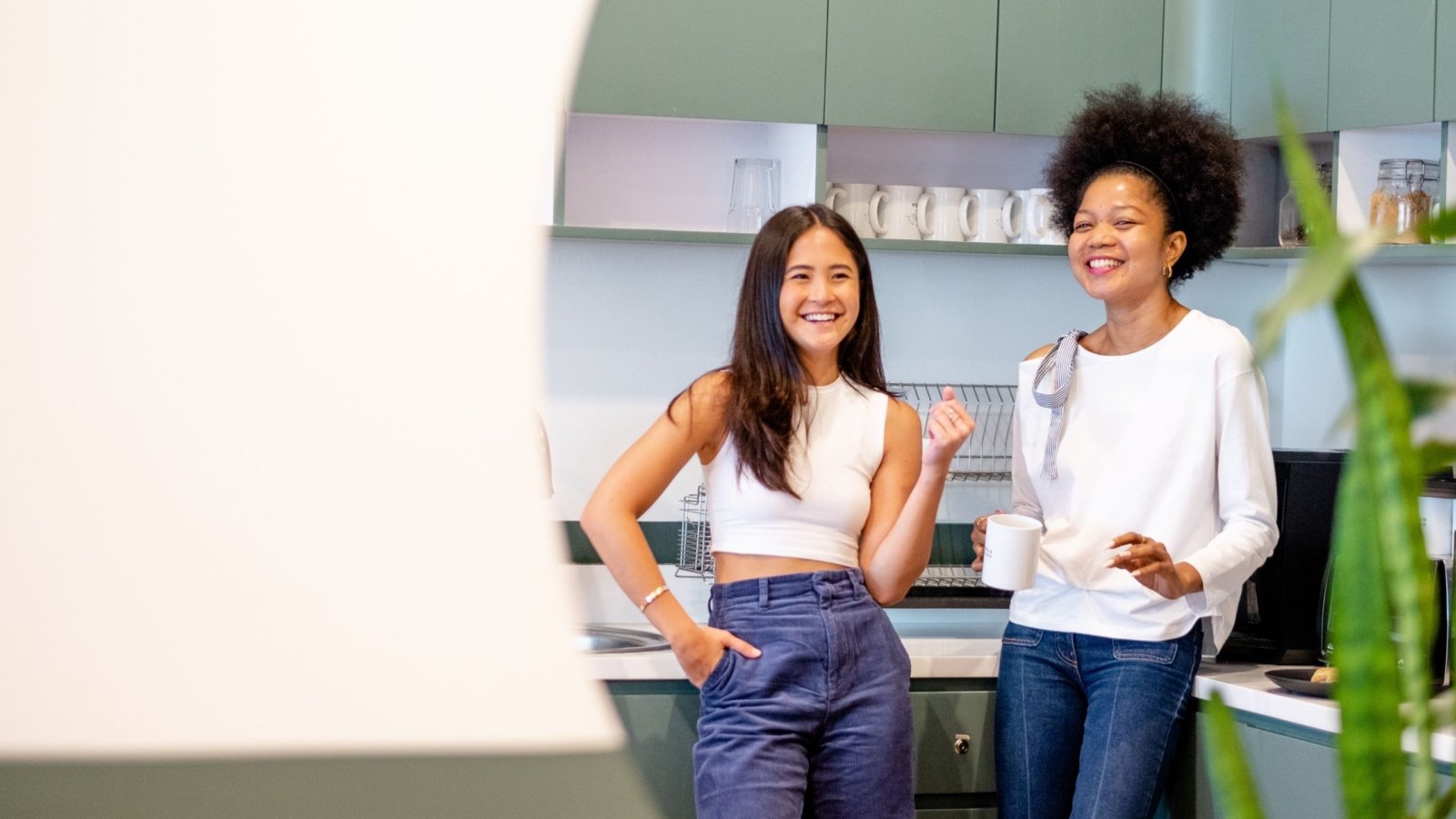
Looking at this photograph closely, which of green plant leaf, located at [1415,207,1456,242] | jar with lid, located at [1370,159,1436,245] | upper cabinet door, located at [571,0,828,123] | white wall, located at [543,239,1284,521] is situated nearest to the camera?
green plant leaf, located at [1415,207,1456,242]

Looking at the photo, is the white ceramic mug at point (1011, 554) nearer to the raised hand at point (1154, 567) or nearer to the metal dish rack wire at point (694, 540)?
the raised hand at point (1154, 567)

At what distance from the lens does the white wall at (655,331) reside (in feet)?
8.91

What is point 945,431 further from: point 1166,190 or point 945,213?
point 945,213

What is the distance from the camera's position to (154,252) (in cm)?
283

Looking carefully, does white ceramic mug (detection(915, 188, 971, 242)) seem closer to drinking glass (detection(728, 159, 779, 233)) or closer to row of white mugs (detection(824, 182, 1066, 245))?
row of white mugs (detection(824, 182, 1066, 245))

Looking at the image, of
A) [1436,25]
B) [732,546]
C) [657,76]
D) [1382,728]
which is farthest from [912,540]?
[1382,728]

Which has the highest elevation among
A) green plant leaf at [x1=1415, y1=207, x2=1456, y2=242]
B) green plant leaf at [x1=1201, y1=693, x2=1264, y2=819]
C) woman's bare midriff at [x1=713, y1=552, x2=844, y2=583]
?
green plant leaf at [x1=1415, y1=207, x2=1456, y2=242]

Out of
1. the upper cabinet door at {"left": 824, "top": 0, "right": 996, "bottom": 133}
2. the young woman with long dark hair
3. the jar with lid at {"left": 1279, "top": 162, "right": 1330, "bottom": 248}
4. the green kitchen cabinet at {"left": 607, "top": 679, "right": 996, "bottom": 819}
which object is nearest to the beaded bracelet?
the young woman with long dark hair

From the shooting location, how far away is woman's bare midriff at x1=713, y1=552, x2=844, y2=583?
1854mm

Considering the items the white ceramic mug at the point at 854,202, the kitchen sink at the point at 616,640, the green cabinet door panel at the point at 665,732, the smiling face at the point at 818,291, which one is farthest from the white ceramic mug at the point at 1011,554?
the white ceramic mug at the point at 854,202

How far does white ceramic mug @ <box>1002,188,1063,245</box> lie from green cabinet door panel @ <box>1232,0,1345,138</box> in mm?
352

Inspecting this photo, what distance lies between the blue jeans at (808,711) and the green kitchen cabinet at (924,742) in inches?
11.3

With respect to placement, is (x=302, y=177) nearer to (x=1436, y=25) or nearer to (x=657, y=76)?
(x=657, y=76)

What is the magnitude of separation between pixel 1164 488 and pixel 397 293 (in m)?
1.55
